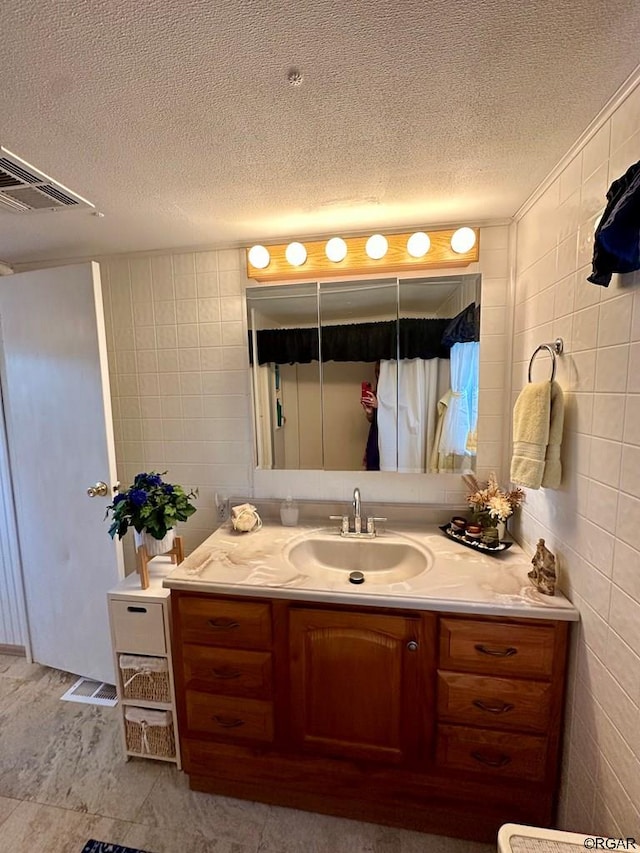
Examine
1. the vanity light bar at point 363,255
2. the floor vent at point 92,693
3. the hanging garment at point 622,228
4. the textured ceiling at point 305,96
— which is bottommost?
the floor vent at point 92,693

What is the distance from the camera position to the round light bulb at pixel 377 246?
1544mm

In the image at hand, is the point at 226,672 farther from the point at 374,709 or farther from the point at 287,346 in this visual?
the point at 287,346

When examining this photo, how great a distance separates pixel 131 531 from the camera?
1.88 metres

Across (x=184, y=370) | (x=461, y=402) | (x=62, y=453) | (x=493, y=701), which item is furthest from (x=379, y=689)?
(x=62, y=453)

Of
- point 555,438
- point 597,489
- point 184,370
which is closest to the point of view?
point 597,489

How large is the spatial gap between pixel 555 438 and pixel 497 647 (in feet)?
2.15

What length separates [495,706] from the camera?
1.15 m

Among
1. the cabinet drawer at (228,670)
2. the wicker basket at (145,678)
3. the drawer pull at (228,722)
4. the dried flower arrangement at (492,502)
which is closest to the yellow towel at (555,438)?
the dried flower arrangement at (492,502)

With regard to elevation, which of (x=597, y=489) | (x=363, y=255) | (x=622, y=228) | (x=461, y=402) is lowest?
(x=597, y=489)

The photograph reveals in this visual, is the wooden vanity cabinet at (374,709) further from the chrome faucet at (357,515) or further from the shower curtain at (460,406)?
the shower curtain at (460,406)

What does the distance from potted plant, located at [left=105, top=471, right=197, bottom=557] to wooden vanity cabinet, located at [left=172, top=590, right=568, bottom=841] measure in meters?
0.26

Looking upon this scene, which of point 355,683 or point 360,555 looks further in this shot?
point 360,555

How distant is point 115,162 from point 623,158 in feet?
4.35

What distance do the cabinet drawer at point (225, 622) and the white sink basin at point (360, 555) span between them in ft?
0.87
